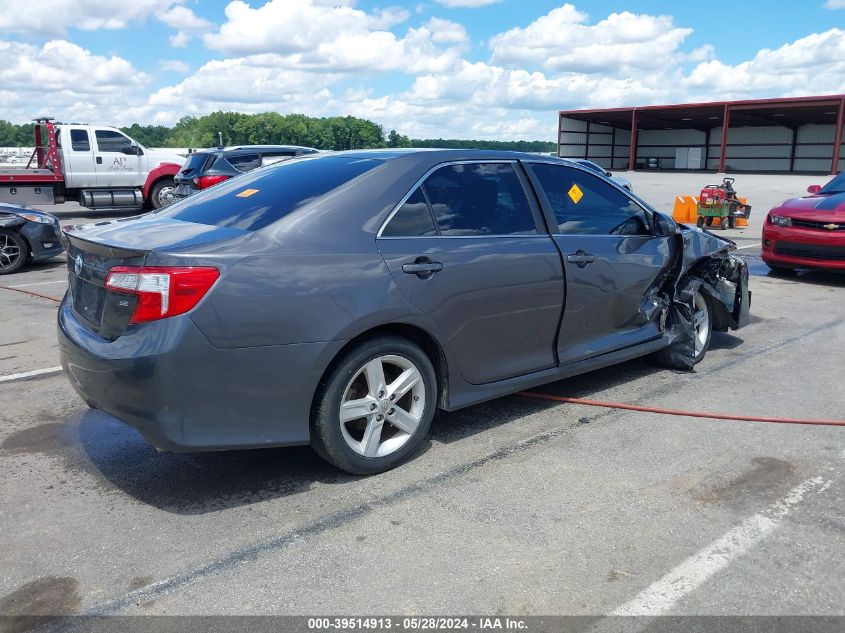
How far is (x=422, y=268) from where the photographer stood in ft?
12.1

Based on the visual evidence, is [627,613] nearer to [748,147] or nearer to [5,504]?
[5,504]

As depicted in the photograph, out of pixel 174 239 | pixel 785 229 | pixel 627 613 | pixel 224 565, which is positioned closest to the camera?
pixel 627 613

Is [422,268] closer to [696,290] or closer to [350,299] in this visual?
[350,299]

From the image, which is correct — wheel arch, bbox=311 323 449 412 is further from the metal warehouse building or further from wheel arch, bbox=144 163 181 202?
the metal warehouse building

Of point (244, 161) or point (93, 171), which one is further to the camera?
point (93, 171)

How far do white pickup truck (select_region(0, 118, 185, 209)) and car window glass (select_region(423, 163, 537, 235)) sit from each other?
642 inches

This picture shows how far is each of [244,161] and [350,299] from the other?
45.7 feet

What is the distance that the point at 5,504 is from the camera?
11.3ft

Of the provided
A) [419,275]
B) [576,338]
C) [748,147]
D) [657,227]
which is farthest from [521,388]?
[748,147]

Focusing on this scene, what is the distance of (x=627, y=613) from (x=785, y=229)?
27.6 ft

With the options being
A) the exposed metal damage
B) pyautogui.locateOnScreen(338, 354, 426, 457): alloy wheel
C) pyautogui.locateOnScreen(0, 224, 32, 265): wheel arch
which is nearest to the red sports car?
the exposed metal damage

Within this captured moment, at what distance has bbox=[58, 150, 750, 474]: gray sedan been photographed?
313cm

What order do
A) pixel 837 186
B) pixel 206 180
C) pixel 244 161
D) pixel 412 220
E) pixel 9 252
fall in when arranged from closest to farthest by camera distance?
pixel 412 220, pixel 837 186, pixel 9 252, pixel 206 180, pixel 244 161

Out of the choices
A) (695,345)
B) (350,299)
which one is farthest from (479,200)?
(695,345)
